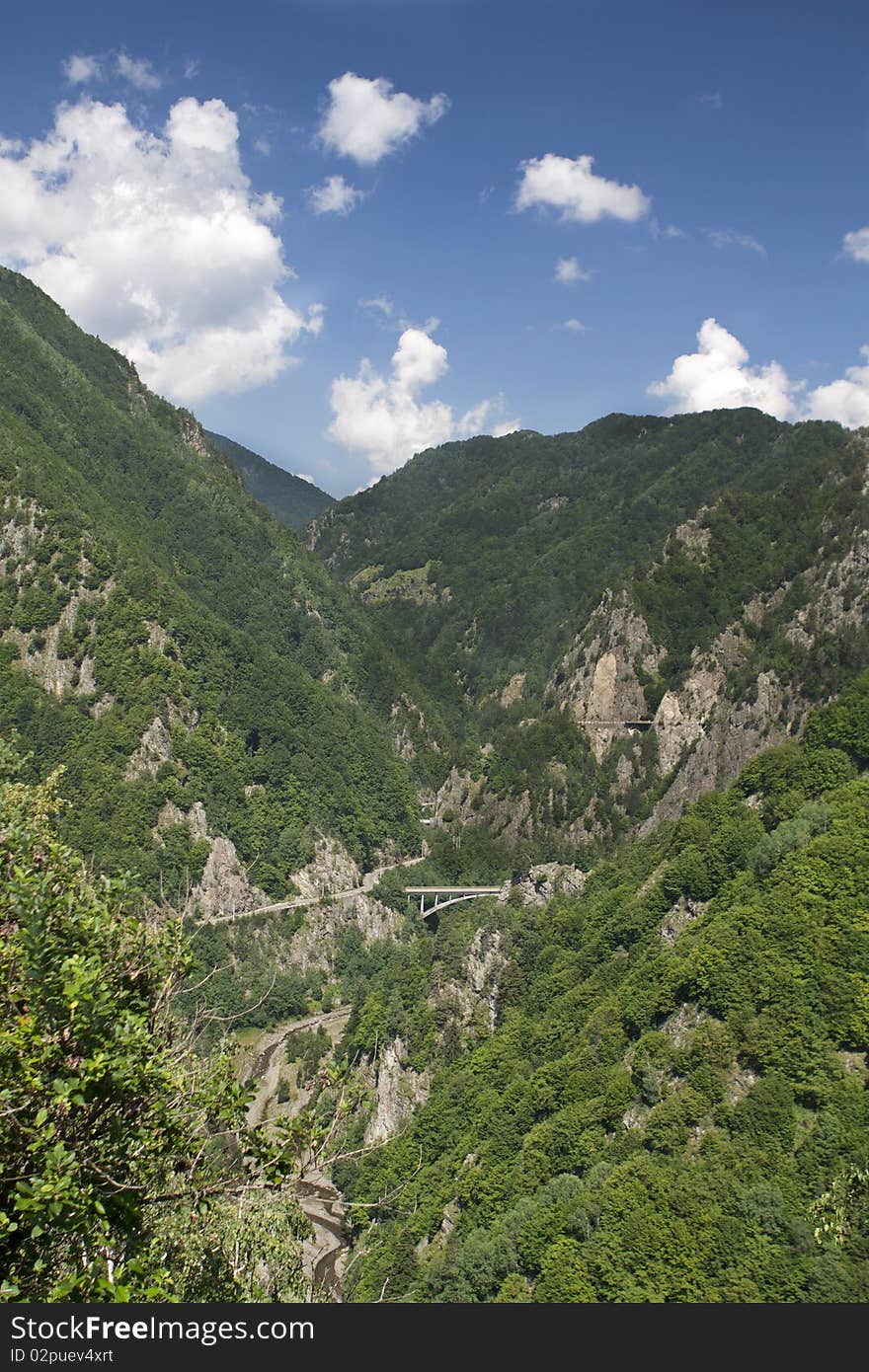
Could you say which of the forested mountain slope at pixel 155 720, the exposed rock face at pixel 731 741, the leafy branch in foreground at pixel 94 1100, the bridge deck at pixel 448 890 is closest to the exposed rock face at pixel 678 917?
the leafy branch in foreground at pixel 94 1100

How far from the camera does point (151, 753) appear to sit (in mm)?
149500

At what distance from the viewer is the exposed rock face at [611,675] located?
17975 cm

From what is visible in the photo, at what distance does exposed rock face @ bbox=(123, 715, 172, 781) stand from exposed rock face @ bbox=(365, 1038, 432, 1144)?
7174 cm

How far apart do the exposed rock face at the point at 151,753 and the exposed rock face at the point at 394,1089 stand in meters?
71.7

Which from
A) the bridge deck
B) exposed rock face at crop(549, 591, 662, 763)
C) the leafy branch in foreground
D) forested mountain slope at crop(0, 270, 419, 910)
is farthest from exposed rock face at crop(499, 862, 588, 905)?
the leafy branch in foreground

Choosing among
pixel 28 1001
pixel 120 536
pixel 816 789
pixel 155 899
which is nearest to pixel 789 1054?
pixel 816 789

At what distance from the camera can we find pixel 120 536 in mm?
180625

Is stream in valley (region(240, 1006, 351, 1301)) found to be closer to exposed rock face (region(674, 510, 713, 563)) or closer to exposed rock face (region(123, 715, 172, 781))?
exposed rock face (region(123, 715, 172, 781))

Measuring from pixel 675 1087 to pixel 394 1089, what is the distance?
4525 centimetres

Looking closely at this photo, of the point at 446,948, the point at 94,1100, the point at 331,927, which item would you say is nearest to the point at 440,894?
the point at 331,927

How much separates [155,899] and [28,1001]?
379 feet

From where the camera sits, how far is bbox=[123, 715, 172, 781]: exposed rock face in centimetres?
14638

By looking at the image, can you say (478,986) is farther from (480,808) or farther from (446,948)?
(480,808)

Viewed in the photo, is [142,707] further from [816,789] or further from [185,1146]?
[185,1146]
